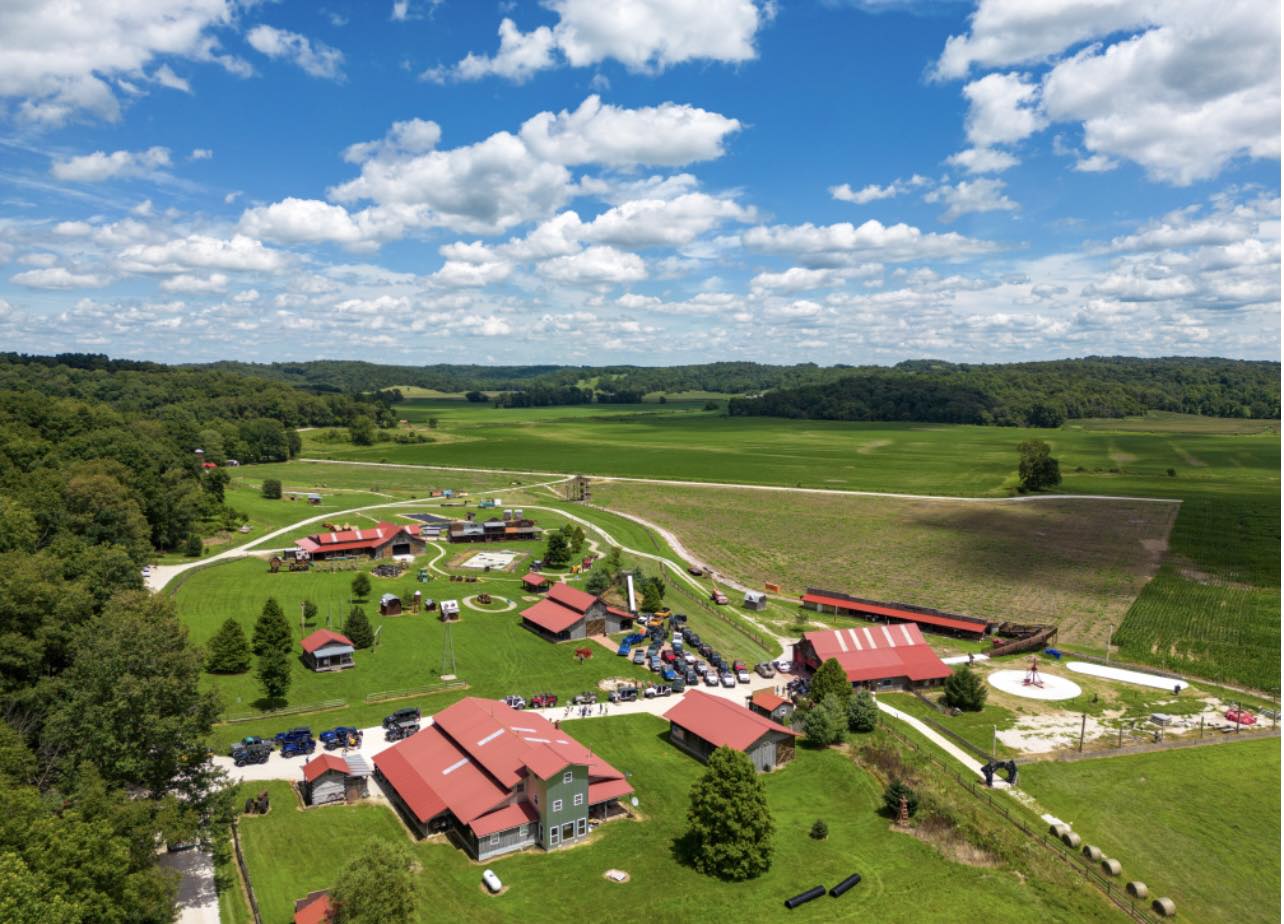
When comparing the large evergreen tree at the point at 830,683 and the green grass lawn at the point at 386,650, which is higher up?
the large evergreen tree at the point at 830,683

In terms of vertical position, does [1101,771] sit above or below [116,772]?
below

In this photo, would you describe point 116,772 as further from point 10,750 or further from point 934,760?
point 934,760

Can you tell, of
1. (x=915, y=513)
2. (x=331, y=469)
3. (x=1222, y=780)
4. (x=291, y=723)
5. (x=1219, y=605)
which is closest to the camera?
(x=1222, y=780)

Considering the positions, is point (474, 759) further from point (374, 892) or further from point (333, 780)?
point (374, 892)

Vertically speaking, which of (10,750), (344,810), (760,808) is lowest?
(344,810)

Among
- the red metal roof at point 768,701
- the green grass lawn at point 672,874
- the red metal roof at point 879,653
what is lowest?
the green grass lawn at point 672,874

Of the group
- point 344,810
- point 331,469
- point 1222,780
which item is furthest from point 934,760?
point 331,469

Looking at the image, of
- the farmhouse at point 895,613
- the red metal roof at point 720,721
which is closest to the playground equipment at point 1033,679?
the farmhouse at point 895,613

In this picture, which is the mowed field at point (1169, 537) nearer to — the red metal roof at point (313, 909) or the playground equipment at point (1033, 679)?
the playground equipment at point (1033, 679)
